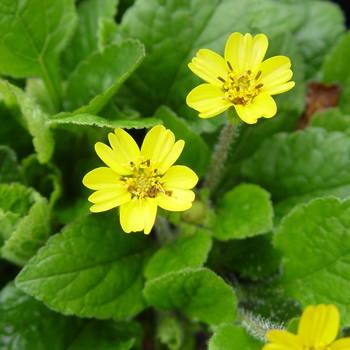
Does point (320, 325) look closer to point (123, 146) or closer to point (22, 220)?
point (123, 146)

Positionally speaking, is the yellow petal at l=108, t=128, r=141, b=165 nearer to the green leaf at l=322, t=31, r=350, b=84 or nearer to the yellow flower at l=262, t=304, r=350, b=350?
the yellow flower at l=262, t=304, r=350, b=350

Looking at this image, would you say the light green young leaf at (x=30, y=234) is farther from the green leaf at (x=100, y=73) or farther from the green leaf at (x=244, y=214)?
the green leaf at (x=244, y=214)

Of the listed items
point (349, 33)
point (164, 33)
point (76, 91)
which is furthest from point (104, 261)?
point (349, 33)

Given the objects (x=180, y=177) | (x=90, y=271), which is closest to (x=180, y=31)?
(x=180, y=177)

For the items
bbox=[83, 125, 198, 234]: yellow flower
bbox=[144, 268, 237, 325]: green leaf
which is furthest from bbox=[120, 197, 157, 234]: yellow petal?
bbox=[144, 268, 237, 325]: green leaf

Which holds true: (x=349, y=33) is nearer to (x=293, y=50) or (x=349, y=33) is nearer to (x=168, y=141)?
(x=293, y=50)

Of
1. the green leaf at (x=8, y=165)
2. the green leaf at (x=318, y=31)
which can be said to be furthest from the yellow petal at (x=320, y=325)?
the green leaf at (x=318, y=31)

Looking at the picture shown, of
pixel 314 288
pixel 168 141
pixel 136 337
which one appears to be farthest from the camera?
pixel 136 337
